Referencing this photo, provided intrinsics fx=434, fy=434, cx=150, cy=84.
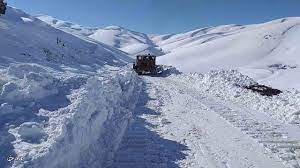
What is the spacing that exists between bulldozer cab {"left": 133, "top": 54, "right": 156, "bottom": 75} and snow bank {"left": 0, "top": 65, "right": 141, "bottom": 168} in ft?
84.7

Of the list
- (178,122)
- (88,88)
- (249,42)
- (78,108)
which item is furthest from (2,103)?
(249,42)

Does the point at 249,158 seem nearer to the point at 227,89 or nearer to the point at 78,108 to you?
the point at 78,108

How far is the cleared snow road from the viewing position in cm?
967

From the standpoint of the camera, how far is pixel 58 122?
8742mm

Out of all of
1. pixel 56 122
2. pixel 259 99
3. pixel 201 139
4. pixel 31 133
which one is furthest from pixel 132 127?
pixel 259 99

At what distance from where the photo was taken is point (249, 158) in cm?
1000

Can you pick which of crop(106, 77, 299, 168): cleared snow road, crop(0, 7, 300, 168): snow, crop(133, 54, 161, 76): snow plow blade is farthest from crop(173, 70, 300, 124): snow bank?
crop(133, 54, 161, 76): snow plow blade

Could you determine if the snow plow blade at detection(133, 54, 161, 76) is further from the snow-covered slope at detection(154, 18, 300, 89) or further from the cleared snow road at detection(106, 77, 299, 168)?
the cleared snow road at detection(106, 77, 299, 168)

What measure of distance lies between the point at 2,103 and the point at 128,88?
1046 centimetres

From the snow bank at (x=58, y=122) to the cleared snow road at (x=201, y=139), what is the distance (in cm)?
53

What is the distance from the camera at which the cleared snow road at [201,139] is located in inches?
381

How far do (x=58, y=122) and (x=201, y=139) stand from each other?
4.30 metres

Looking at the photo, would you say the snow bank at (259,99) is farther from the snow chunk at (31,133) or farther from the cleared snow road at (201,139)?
the snow chunk at (31,133)

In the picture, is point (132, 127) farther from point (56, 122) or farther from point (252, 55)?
point (252, 55)
